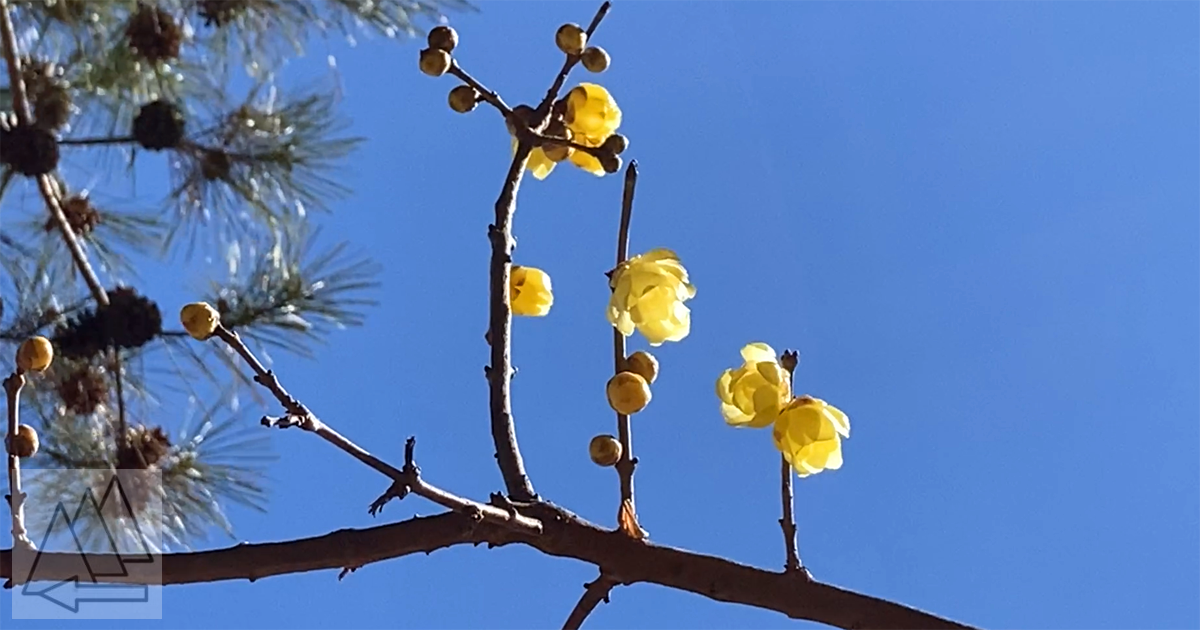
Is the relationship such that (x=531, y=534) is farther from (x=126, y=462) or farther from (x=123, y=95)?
(x=123, y=95)

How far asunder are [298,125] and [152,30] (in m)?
0.16

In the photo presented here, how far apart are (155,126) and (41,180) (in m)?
0.12

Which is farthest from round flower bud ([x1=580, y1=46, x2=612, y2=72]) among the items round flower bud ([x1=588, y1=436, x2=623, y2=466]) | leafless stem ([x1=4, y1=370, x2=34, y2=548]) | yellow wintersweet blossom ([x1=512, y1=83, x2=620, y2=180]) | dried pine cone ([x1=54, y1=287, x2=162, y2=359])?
dried pine cone ([x1=54, y1=287, x2=162, y2=359])

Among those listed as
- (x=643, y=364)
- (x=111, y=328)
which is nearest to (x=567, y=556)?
(x=643, y=364)

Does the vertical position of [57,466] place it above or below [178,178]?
below

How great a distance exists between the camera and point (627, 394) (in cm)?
52

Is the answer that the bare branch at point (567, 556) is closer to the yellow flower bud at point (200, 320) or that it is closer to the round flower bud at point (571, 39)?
the yellow flower bud at point (200, 320)

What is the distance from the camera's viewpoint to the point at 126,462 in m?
1.01

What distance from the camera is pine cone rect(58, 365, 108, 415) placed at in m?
1.04

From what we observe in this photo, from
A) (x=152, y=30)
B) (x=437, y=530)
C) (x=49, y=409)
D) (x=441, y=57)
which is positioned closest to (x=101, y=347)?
(x=49, y=409)

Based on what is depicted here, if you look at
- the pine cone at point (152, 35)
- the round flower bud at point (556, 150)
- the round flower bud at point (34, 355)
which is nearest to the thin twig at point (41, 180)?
the pine cone at point (152, 35)

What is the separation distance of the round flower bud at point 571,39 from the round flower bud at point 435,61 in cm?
6

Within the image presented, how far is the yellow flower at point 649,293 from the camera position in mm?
574

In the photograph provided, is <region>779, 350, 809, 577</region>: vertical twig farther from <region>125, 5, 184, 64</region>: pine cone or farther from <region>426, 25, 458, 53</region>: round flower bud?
<region>125, 5, 184, 64</region>: pine cone
